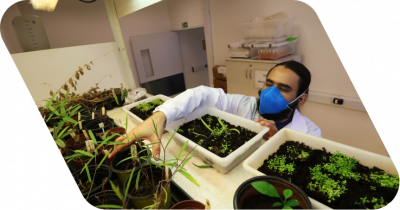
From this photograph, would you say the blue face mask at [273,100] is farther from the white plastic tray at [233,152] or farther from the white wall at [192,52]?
the white wall at [192,52]

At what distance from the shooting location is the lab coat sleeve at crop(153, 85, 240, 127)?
3.87 feet

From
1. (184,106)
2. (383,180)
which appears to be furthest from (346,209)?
(184,106)

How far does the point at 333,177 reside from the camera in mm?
675

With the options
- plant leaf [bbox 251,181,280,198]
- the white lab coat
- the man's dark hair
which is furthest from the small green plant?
the man's dark hair

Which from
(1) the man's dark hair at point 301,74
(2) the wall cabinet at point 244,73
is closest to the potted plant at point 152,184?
(1) the man's dark hair at point 301,74

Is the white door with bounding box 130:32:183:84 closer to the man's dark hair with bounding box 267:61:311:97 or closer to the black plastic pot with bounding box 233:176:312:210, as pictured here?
the man's dark hair with bounding box 267:61:311:97

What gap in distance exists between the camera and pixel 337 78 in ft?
6.68

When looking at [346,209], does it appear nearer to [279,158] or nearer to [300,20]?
[279,158]

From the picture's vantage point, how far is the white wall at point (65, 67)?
145cm

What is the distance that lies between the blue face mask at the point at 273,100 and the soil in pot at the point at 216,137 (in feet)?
1.55

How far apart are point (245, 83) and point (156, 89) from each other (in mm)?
2148

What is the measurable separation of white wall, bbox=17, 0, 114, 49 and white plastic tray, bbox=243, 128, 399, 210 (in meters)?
3.24

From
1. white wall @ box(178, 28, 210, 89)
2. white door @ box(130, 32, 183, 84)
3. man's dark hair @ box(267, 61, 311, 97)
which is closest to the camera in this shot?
man's dark hair @ box(267, 61, 311, 97)

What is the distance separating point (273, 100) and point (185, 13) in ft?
9.65
